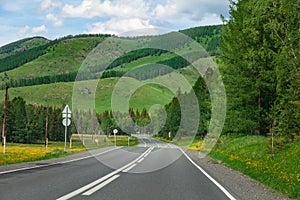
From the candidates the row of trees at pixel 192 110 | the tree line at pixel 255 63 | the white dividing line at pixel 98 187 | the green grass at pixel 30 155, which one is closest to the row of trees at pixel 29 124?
the row of trees at pixel 192 110

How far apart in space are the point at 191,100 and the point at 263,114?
32.6 meters

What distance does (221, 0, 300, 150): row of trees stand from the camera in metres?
19.7

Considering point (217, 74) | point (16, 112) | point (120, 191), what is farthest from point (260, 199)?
point (16, 112)

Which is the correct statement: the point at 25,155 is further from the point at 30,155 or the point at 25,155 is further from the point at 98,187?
the point at 98,187

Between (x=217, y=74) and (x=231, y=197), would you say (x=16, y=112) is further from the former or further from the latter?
(x=231, y=197)

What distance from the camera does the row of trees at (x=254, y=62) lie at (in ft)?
64.5

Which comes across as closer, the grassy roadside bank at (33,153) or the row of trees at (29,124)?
the grassy roadside bank at (33,153)

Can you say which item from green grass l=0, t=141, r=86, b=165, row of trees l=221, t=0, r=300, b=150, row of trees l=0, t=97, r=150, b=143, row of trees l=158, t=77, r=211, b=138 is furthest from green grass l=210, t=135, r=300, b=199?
row of trees l=0, t=97, r=150, b=143

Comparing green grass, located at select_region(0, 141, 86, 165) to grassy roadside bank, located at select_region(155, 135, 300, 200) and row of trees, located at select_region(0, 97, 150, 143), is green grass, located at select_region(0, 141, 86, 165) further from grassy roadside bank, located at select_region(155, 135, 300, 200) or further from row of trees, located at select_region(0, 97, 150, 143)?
row of trees, located at select_region(0, 97, 150, 143)

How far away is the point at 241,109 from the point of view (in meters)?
27.0

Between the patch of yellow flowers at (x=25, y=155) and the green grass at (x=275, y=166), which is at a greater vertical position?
the green grass at (x=275, y=166)

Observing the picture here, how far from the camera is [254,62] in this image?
978 inches

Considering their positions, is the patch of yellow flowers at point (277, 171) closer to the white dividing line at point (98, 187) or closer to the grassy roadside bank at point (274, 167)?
the grassy roadside bank at point (274, 167)

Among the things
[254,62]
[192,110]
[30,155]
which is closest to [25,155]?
[30,155]
